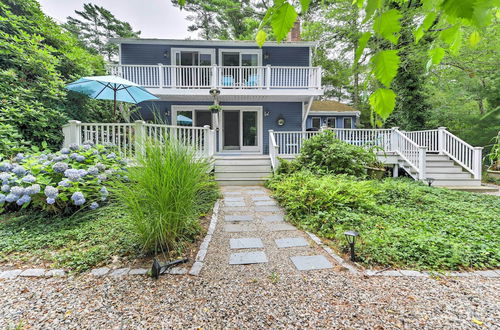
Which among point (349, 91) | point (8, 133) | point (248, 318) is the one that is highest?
point (349, 91)

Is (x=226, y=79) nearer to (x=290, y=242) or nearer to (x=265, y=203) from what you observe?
(x=265, y=203)

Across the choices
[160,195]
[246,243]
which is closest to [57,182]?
[160,195]

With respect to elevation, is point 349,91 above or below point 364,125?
above

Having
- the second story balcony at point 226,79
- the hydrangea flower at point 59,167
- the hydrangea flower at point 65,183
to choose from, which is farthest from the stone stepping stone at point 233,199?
the second story balcony at point 226,79

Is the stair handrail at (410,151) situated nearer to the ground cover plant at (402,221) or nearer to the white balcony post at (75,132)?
the ground cover plant at (402,221)

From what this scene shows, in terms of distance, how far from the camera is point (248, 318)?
1.68 meters

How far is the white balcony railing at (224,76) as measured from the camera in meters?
8.58

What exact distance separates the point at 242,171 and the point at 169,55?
6336mm

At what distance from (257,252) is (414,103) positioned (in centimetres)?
1075

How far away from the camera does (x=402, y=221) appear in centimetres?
342

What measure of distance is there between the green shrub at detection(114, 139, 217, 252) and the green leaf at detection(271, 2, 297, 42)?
1.96 metres

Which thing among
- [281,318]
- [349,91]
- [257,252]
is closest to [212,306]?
[281,318]

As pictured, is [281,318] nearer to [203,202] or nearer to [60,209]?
[203,202]

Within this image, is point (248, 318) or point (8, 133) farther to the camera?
point (8, 133)
